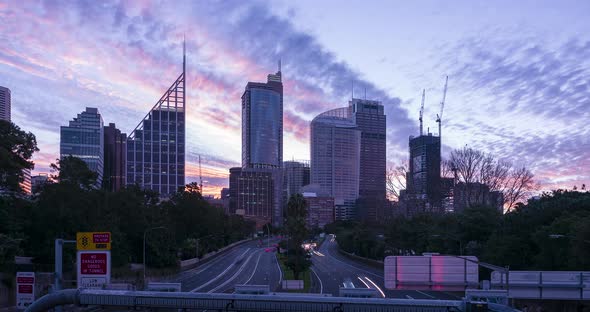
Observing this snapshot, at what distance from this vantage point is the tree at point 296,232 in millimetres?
70938

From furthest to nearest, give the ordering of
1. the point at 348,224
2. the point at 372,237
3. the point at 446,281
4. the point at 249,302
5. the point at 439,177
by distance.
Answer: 1. the point at 348,224
2. the point at 372,237
3. the point at 439,177
4. the point at 446,281
5. the point at 249,302

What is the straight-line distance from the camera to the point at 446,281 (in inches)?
956

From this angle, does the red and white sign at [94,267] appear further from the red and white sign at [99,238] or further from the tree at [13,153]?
the tree at [13,153]

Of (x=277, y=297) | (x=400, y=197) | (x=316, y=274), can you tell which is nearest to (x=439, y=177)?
(x=400, y=197)

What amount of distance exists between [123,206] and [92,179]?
561 inches

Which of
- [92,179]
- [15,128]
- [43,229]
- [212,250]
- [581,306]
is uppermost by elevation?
[15,128]

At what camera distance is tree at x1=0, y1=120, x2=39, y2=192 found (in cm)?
4822

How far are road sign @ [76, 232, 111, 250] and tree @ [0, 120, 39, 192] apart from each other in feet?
112

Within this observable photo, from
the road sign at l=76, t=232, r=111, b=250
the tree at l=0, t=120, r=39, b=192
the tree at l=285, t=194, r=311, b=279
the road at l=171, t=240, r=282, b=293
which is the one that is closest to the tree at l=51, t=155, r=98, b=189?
the tree at l=0, t=120, r=39, b=192

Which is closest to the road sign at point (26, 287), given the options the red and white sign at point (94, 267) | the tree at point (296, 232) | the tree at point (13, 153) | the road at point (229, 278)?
the red and white sign at point (94, 267)

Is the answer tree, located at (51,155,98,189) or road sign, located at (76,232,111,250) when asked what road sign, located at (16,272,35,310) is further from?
tree, located at (51,155,98,189)

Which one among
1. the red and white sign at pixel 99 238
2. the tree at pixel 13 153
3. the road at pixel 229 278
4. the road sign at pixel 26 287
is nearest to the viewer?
the road sign at pixel 26 287

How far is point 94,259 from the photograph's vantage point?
60.7 ft

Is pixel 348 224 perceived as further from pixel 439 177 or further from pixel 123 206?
pixel 123 206
